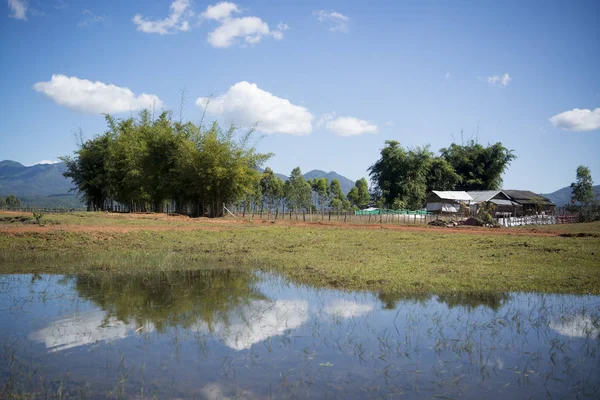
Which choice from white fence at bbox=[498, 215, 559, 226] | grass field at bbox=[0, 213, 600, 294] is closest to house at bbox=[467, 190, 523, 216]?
A: white fence at bbox=[498, 215, 559, 226]

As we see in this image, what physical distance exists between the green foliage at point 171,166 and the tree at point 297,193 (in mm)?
37065

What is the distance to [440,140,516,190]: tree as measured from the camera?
6581cm

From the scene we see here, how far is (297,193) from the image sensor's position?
74750 mm

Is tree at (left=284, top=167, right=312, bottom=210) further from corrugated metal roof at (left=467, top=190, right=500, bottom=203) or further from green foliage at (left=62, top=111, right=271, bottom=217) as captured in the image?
green foliage at (left=62, top=111, right=271, bottom=217)

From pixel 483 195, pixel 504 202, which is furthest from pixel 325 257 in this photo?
pixel 504 202

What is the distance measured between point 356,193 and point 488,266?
69568 millimetres

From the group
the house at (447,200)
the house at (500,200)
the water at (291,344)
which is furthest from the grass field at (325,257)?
the house at (500,200)

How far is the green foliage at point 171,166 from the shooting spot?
32.3m

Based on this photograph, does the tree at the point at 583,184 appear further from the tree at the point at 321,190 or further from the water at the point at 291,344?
the water at the point at 291,344

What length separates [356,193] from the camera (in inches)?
3233

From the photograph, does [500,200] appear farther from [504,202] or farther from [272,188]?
[272,188]

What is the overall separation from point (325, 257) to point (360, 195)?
68.3 metres

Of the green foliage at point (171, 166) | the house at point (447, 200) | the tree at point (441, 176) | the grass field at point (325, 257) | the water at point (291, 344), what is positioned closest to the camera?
the water at point (291, 344)

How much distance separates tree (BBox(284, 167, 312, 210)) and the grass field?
174 ft
